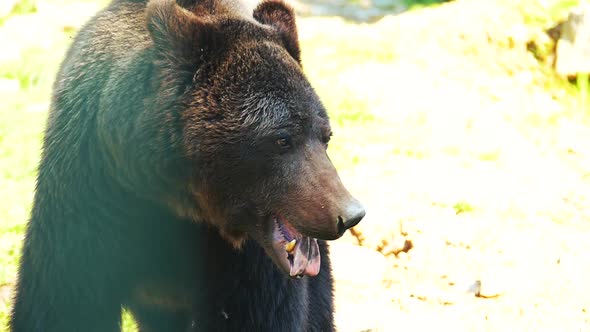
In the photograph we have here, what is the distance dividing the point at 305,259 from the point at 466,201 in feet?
10.7

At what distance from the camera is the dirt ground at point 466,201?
591 centimetres

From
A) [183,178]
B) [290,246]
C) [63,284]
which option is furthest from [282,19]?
[63,284]

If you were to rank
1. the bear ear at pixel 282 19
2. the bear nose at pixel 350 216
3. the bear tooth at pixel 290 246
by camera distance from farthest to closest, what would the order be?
1. the bear ear at pixel 282 19
2. the bear tooth at pixel 290 246
3. the bear nose at pixel 350 216

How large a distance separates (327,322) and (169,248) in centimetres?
110

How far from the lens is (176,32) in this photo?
3.79 metres

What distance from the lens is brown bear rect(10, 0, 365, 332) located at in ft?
12.4

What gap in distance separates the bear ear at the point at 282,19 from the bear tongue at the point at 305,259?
0.80 metres

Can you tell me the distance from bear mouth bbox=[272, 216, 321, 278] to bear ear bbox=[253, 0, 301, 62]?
756 mm

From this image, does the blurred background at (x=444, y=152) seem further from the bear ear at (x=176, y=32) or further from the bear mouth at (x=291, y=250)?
the bear mouth at (x=291, y=250)

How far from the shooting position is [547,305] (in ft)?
19.3

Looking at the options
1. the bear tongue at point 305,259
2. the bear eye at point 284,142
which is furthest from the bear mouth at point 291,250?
the bear eye at point 284,142

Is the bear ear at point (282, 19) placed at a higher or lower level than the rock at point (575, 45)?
higher

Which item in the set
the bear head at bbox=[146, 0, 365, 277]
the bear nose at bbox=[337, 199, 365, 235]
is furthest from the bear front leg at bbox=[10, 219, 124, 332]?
the bear nose at bbox=[337, 199, 365, 235]

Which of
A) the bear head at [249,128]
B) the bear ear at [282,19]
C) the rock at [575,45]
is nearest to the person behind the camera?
the bear head at [249,128]
